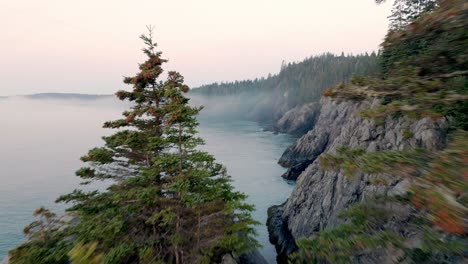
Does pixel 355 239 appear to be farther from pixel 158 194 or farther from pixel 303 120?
pixel 303 120

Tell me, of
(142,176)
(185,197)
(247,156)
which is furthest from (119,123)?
(247,156)

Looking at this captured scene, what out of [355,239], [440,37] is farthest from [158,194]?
[440,37]

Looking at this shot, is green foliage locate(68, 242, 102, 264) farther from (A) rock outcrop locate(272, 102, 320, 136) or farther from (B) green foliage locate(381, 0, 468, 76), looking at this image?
(A) rock outcrop locate(272, 102, 320, 136)

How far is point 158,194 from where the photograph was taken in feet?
45.9

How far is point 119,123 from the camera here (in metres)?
14.1

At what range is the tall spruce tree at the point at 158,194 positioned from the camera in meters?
12.7

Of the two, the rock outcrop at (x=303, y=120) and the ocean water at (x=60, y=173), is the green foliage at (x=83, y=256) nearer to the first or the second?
the ocean water at (x=60, y=173)

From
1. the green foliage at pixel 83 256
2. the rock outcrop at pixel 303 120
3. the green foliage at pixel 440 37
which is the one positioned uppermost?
the green foliage at pixel 440 37

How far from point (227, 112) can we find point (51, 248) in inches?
7446

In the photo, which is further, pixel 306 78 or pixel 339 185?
pixel 306 78

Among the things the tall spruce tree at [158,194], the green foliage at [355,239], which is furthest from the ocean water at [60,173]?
the green foliage at [355,239]

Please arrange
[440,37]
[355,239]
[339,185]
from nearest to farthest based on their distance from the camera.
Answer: [355,239] → [440,37] → [339,185]

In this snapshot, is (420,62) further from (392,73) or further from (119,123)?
(119,123)

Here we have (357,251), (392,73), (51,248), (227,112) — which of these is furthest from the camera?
(227,112)
